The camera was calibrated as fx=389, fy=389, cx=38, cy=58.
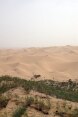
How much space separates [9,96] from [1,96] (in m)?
0.19

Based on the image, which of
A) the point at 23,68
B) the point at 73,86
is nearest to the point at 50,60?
the point at 23,68

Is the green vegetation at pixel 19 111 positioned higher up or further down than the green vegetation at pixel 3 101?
further down

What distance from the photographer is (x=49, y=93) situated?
8844 millimetres

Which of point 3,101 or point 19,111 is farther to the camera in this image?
point 3,101

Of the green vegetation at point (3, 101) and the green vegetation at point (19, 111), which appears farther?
the green vegetation at point (3, 101)

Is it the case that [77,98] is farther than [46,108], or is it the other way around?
[77,98]

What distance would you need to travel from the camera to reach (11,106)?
7797 millimetres

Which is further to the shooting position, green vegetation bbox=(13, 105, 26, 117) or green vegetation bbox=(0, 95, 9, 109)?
green vegetation bbox=(0, 95, 9, 109)

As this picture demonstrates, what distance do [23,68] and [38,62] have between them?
12.1 ft

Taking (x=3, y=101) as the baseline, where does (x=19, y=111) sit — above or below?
below

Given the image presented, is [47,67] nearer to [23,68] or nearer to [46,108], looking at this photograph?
[23,68]

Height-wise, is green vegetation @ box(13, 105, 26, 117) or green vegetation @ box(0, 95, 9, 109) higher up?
green vegetation @ box(0, 95, 9, 109)

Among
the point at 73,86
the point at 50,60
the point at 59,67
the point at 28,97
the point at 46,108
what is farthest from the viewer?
the point at 50,60

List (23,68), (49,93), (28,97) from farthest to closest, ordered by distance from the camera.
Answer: (23,68) → (49,93) → (28,97)
